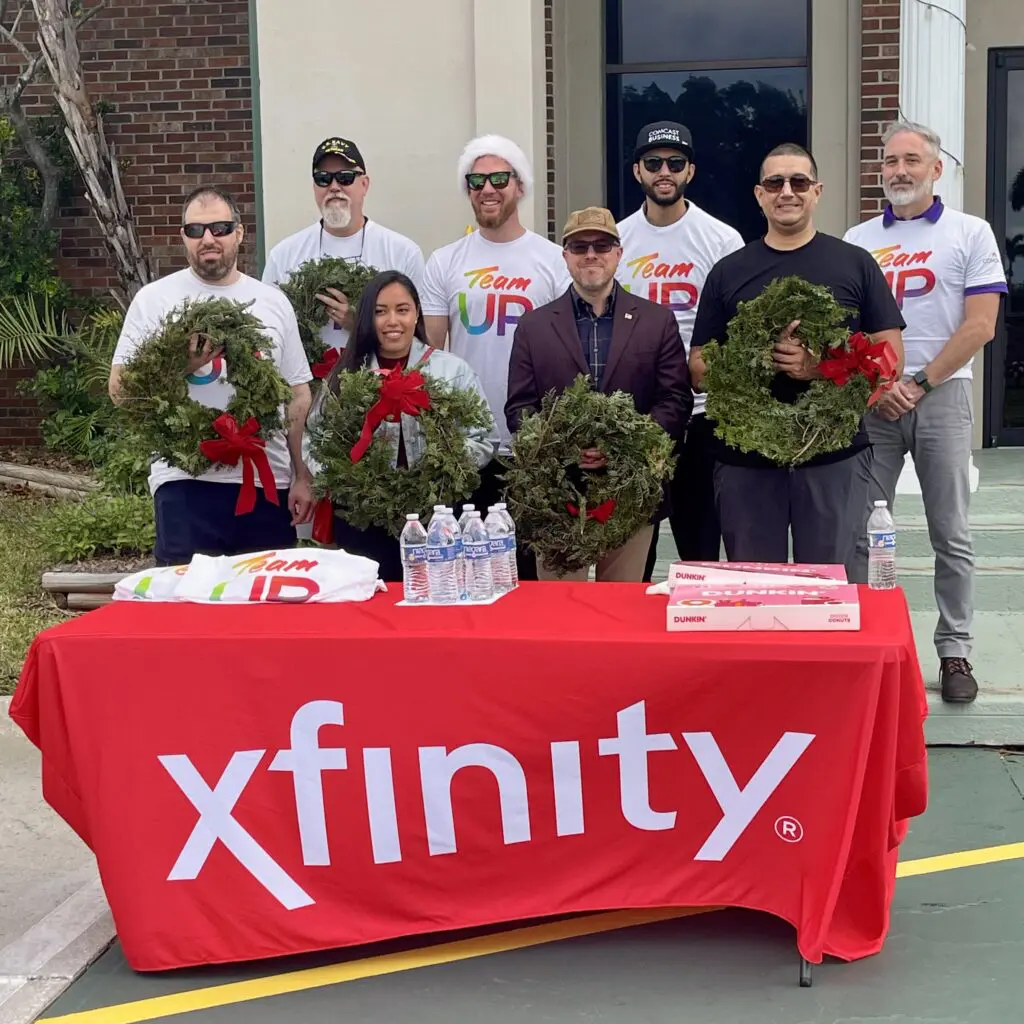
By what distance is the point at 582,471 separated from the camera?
479 cm

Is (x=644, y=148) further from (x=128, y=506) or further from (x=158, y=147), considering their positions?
(x=158, y=147)

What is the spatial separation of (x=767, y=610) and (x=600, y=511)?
1.15 m

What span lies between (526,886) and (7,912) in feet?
5.60

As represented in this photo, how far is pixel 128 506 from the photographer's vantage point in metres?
8.59

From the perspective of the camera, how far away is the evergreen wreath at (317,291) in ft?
18.0

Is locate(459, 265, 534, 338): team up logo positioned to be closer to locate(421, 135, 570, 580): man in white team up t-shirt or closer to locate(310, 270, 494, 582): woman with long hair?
locate(421, 135, 570, 580): man in white team up t-shirt

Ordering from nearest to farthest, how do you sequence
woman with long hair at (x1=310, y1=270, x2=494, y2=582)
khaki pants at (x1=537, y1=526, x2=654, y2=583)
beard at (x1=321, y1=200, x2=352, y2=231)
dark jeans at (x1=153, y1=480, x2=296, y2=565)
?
woman with long hair at (x1=310, y1=270, x2=494, y2=582) < dark jeans at (x1=153, y1=480, x2=296, y2=565) < khaki pants at (x1=537, y1=526, x2=654, y2=583) < beard at (x1=321, y1=200, x2=352, y2=231)

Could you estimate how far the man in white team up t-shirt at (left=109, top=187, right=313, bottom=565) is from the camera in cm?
495

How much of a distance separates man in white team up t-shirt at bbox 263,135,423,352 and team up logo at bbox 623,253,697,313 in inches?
36.3

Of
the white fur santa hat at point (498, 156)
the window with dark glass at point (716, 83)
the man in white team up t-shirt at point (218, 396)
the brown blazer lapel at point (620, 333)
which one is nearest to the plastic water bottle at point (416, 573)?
the man in white team up t-shirt at point (218, 396)

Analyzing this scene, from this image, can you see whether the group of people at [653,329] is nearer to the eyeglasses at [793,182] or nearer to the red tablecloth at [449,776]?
the eyeglasses at [793,182]

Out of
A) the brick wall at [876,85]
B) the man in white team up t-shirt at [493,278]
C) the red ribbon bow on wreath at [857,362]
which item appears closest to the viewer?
the red ribbon bow on wreath at [857,362]

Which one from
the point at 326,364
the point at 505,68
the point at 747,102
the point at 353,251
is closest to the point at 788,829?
the point at 326,364

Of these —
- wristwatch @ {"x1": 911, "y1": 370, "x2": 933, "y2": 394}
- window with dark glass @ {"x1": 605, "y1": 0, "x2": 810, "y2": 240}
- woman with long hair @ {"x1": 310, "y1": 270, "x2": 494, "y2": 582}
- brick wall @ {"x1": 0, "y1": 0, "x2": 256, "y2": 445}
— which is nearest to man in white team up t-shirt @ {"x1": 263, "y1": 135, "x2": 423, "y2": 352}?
woman with long hair @ {"x1": 310, "y1": 270, "x2": 494, "y2": 582}
